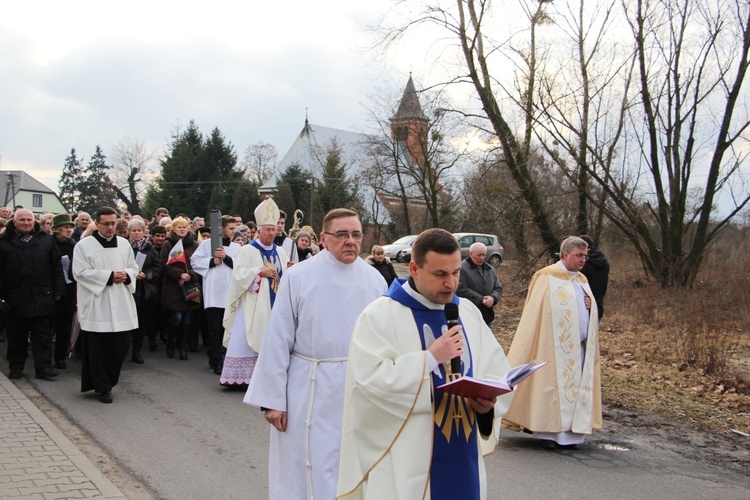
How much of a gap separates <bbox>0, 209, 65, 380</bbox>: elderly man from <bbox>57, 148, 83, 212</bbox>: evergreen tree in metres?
85.3

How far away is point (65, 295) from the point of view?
33.4 feet

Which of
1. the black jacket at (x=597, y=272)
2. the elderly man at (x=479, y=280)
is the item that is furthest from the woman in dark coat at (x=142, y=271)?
the black jacket at (x=597, y=272)

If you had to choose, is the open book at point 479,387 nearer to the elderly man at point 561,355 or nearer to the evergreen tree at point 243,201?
the elderly man at point 561,355

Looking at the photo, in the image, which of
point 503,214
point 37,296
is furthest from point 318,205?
point 37,296

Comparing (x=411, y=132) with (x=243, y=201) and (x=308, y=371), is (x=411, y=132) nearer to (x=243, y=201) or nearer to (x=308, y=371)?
(x=243, y=201)

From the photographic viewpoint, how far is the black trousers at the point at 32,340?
922 centimetres

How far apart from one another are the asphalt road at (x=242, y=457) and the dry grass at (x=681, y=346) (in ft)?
4.54

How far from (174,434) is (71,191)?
89532 mm

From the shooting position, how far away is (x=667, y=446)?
7059 mm

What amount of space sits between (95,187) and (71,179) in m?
4.16

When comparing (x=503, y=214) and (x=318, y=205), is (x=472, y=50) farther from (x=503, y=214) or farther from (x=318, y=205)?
(x=318, y=205)

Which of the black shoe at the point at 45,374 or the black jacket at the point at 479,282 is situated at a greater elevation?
the black jacket at the point at 479,282

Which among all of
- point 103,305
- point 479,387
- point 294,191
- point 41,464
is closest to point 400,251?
point 294,191

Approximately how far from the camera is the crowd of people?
3.11 metres
